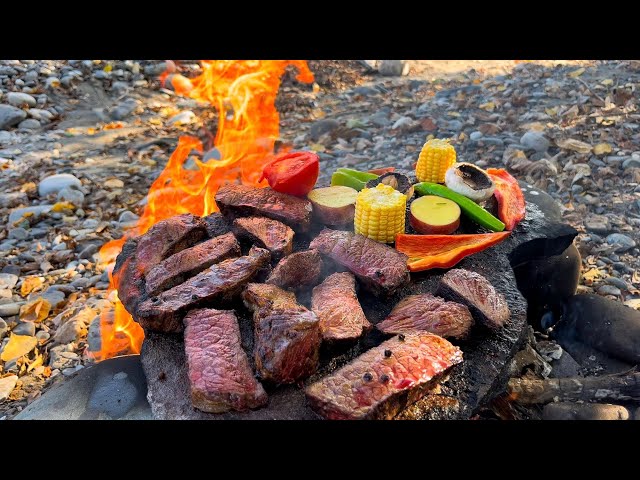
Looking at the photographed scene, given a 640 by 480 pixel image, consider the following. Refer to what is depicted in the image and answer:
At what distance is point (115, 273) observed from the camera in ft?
12.4

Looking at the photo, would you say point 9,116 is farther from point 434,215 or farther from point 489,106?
point 489,106

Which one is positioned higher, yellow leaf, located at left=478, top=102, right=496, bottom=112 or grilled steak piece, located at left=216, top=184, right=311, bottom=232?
grilled steak piece, located at left=216, top=184, right=311, bottom=232

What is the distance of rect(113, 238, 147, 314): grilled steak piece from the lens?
3395 millimetres

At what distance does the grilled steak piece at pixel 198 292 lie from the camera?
3.06 m

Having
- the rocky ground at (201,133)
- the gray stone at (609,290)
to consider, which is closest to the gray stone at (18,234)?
the rocky ground at (201,133)

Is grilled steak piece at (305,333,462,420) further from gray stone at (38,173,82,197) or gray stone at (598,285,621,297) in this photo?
gray stone at (38,173,82,197)

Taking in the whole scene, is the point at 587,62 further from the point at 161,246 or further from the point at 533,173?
the point at 161,246

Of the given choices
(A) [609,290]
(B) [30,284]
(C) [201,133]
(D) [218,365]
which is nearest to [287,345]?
(D) [218,365]

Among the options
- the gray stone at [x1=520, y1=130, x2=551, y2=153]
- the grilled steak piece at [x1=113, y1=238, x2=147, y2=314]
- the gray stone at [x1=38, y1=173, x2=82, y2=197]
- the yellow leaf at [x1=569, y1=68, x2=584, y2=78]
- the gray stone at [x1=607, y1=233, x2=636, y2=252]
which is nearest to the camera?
the grilled steak piece at [x1=113, y1=238, x2=147, y2=314]

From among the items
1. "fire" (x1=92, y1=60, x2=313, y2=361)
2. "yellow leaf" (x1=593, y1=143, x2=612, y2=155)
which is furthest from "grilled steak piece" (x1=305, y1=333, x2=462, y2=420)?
"yellow leaf" (x1=593, y1=143, x2=612, y2=155)

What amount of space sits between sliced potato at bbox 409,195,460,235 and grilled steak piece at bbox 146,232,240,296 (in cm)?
132

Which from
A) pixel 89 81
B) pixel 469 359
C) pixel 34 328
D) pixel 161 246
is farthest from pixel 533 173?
pixel 89 81

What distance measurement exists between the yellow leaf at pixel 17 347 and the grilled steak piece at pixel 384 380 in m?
3.22

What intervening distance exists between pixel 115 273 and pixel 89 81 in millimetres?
7274
